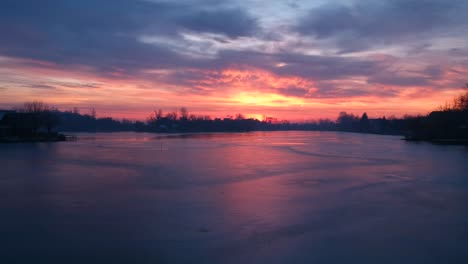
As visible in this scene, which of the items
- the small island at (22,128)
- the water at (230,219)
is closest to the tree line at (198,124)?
the small island at (22,128)

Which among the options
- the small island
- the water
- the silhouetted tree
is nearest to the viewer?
the water

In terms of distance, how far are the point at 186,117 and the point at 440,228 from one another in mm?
103763

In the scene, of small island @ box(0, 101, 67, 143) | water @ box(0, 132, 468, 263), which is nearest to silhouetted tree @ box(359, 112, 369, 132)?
small island @ box(0, 101, 67, 143)

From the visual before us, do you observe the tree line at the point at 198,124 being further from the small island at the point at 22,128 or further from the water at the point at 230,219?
the water at the point at 230,219

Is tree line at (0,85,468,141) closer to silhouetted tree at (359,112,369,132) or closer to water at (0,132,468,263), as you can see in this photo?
silhouetted tree at (359,112,369,132)

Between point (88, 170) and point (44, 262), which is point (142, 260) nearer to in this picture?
point (44, 262)

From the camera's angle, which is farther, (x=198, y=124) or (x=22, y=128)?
(x=198, y=124)

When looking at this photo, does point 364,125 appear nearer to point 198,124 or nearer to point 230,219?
point 198,124

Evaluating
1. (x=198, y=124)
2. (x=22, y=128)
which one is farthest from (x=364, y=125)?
(x=22, y=128)

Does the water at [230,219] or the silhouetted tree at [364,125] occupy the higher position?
the silhouetted tree at [364,125]

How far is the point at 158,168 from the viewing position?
524 inches

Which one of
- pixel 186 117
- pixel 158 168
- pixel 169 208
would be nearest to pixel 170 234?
pixel 169 208

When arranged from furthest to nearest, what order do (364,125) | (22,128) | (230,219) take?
(364,125) → (22,128) → (230,219)

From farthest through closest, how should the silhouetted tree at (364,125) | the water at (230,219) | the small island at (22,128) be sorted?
the silhouetted tree at (364,125), the small island at (22,128), the water at (230,219)
